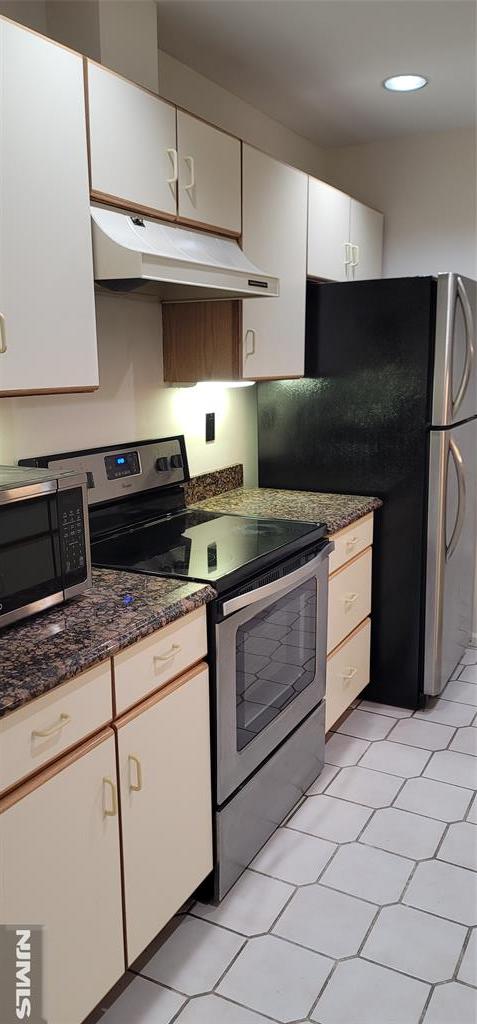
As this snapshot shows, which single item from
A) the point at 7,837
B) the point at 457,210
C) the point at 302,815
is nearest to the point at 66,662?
the point at 7,837

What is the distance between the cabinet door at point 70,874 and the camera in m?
1.34

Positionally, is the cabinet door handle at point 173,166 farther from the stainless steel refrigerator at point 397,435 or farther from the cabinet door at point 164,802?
the cabinet door at point 164,802

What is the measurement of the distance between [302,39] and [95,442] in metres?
1.46

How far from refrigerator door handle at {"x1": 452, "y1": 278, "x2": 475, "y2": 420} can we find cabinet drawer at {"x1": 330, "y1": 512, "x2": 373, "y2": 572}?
536 millimetres

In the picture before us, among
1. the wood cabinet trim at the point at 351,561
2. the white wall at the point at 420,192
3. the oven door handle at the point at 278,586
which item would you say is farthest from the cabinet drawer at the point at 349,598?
the white wall at the point at 420,192

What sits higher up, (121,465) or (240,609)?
(121,465)

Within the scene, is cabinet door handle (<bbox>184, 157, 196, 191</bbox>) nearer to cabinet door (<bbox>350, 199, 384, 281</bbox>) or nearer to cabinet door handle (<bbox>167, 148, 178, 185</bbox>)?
cabinet door handle (<bbox>167, 148, 178, 185</bbox>)

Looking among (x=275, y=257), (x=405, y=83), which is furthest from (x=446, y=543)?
(x=405, y=83)

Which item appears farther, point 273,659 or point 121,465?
point 121,465

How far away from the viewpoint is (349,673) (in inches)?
116

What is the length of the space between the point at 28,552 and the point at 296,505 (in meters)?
1.50

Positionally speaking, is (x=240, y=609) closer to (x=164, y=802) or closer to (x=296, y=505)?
(x=164, y=802)

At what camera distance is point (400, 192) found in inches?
148

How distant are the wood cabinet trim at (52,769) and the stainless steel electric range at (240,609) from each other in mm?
444
